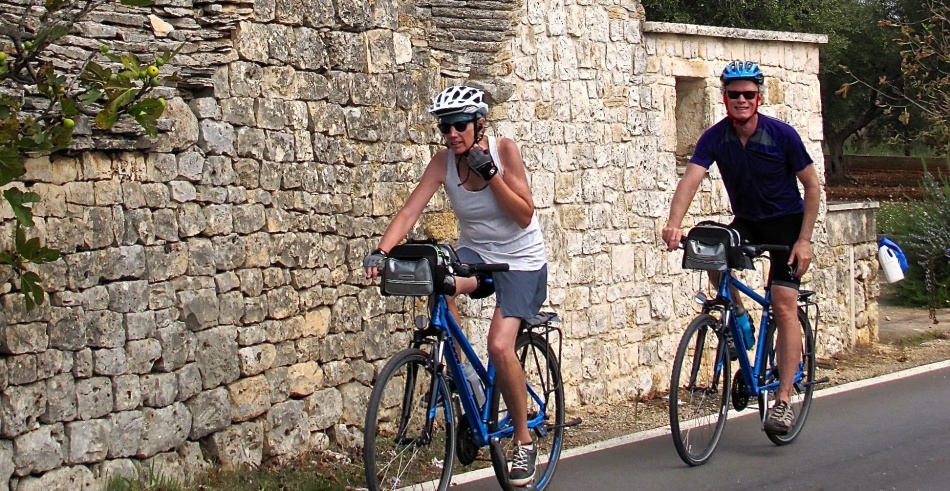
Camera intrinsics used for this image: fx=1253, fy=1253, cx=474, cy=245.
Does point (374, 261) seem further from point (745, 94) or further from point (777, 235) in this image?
point (777, 235)

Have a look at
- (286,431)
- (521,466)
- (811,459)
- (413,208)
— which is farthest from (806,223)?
(286,431)

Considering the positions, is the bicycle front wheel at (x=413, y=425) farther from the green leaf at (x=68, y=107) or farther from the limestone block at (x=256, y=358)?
the green leaf at (x=68, y=107)

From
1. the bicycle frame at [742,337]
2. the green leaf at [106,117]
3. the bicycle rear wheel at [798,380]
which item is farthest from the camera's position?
the bicycle rear wheel at [798,380]

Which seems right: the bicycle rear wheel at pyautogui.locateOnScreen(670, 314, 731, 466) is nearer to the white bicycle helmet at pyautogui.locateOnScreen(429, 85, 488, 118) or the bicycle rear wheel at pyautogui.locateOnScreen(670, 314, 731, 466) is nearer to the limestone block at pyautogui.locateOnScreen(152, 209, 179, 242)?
the white bicycle helmet at pyautogui.locateOnScreen(429, 85, 488, 118)

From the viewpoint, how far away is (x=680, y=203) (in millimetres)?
7234

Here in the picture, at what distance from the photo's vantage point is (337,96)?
750cm

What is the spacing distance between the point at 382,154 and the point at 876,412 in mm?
3819

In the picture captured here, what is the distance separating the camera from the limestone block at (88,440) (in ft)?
19.2

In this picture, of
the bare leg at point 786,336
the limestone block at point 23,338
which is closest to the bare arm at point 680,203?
the bare leg at point 786,336

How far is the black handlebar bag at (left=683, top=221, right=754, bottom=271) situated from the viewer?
7.04 m

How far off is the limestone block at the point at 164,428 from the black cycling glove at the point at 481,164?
6.76 ft

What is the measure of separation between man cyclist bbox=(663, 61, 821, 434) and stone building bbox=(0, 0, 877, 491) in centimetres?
175

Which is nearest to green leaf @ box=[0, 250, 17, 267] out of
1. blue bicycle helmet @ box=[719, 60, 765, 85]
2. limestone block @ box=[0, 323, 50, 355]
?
limestone block @ box=[0, 323, 50, 355]

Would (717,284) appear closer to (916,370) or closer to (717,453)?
(717,453)
